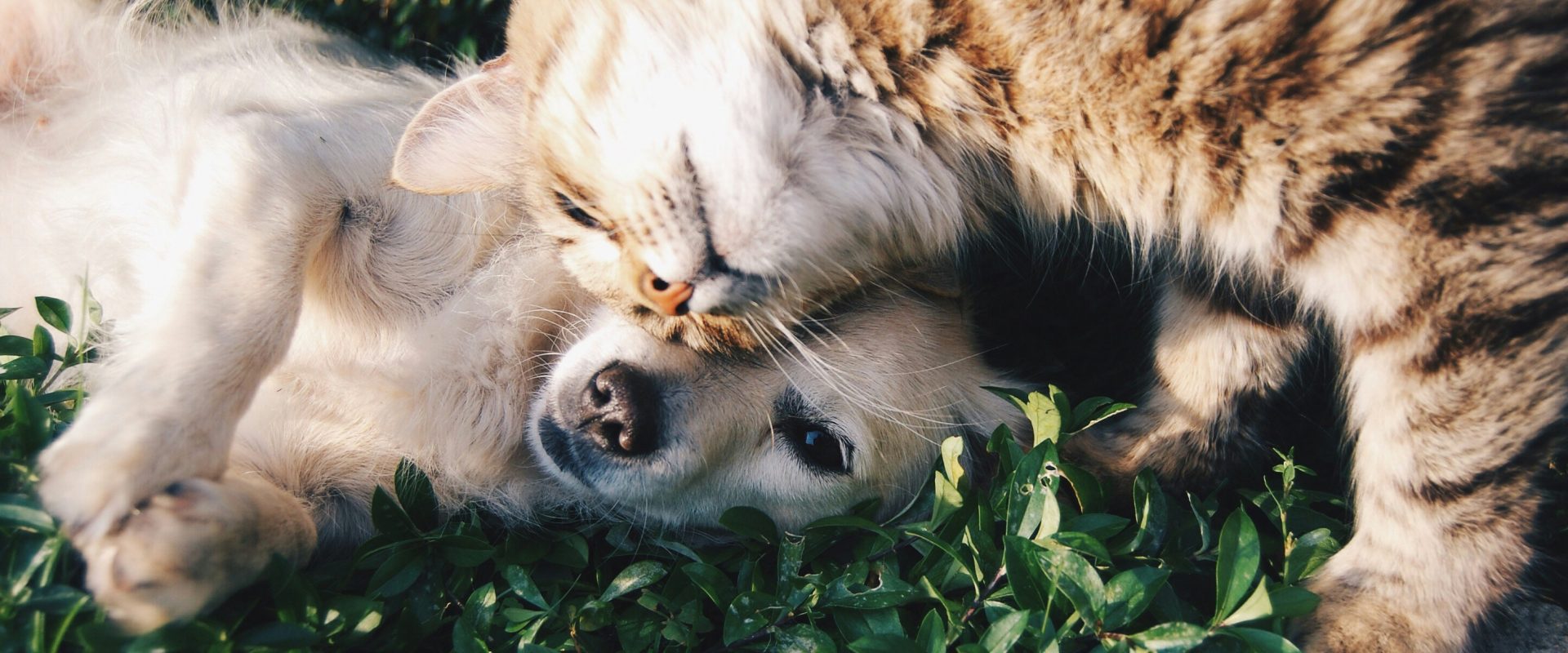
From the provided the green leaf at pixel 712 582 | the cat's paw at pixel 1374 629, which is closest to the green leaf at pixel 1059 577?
the cat's paw at pixel 1374 629

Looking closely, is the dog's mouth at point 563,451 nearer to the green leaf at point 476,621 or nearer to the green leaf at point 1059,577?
the green leaf at point 476,621

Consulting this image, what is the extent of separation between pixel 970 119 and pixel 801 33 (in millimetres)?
376

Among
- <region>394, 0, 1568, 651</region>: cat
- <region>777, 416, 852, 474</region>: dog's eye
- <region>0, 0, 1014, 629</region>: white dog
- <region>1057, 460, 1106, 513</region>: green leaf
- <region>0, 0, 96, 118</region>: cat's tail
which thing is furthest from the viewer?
<region>0, 0, 96, 118</region>: cat's tail

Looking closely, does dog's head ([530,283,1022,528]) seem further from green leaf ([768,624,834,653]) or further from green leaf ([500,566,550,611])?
green leaf ([768,624,834,653])

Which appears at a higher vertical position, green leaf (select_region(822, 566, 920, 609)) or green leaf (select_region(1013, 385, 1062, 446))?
green leaf (select_region(1013, 385, 1062, 446))

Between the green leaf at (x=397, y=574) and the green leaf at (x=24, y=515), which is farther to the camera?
the green leaf at (x=397, y=574)

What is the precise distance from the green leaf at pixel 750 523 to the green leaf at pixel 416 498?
2.19 feet

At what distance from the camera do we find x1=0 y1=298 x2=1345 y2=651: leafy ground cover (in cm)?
190

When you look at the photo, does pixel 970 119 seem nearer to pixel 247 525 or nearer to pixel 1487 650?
pixel 1487 650

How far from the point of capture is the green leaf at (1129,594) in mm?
1897

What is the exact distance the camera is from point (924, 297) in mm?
2760

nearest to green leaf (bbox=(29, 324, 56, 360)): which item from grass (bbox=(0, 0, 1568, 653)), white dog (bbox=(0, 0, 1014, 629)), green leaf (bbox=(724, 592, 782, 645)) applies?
grass (bbox=(0, 0, 1568, 653))

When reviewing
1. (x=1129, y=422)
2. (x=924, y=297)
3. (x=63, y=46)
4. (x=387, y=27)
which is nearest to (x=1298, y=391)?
(x=1129, y=422)

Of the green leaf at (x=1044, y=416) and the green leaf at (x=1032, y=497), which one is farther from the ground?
the green leaf at (x=1044, y=416)
